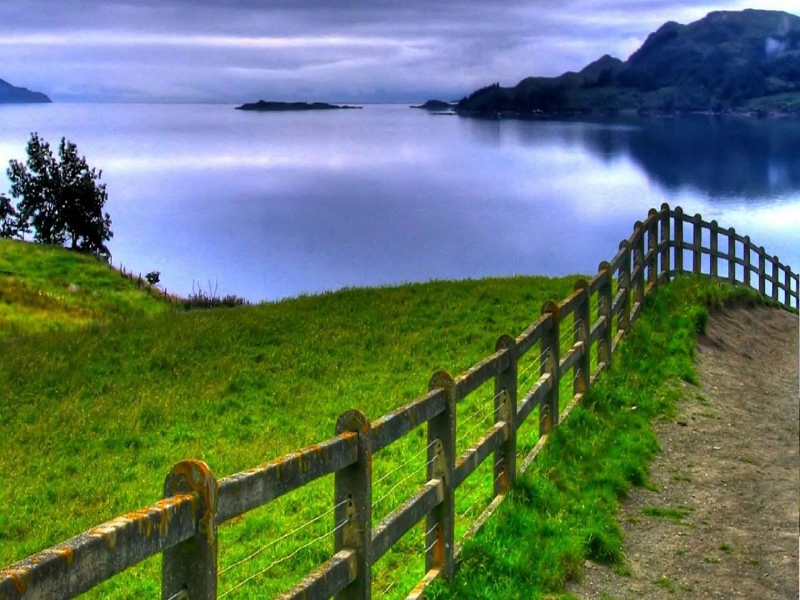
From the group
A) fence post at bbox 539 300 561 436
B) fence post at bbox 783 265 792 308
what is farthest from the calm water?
fence post at bbox 539 300 561 436

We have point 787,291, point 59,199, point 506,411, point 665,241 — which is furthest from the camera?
point 59,199

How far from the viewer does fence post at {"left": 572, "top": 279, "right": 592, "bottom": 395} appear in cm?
1235

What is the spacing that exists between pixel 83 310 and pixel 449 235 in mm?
83094

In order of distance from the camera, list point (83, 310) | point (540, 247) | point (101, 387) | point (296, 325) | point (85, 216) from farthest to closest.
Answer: point (540, 247)
point (85, 216)
point (83, 310)
point (296, 325)
point (101, 387)

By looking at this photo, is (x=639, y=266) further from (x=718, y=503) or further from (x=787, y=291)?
(x=787, y=291)

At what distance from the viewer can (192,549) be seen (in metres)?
3.99

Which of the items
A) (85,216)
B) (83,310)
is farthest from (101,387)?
(85,216)

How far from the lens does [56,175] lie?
88062 mm

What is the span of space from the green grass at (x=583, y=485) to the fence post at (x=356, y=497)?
145 centimetres

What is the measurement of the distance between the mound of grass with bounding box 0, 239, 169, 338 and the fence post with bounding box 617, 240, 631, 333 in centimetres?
2370

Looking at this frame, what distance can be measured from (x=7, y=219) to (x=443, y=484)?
88.5 metres

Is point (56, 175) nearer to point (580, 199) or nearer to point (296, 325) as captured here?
point (296, 325)

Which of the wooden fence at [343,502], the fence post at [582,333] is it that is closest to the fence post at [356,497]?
the wooden fence at [343,502]

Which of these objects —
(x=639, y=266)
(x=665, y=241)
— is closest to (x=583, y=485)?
(x=639, y=266)
